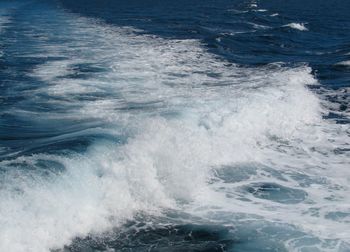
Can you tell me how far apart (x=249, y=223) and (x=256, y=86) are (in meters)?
12.2

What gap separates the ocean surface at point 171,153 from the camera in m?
9.82

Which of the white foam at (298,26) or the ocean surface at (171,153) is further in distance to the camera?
the white foam at (298,26)

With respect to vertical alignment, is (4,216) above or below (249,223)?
above

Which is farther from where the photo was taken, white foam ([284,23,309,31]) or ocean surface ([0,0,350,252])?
white foam ([284,23,309,31])

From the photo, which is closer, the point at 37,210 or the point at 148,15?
the point at 37,210

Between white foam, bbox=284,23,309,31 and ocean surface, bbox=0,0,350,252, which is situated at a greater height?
white foam, bbox=284,23,309,31

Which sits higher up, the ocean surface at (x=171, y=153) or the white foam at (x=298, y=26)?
the white foam at (x=298, y=26)

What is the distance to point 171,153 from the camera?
13.4 metres

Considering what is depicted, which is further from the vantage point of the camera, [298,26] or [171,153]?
[298,26]

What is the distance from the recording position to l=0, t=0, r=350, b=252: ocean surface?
9.82 m

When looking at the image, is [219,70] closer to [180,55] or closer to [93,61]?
[180,55]

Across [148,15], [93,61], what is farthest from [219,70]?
[148,15]

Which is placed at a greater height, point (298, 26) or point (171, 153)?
point (298, 26)

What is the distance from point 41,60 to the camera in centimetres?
2716
